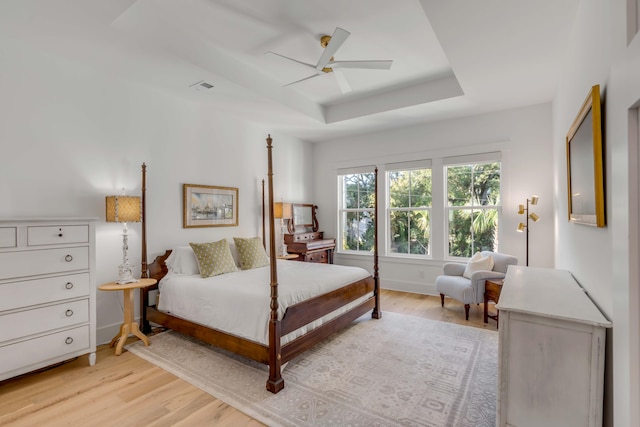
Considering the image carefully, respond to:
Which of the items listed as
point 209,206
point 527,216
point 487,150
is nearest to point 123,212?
point 209,206

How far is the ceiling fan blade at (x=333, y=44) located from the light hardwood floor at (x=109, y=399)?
9.61 ft

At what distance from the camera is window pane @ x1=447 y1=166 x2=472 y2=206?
4926mm

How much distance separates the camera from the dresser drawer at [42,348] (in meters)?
2.36

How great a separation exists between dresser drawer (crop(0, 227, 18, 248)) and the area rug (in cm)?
145

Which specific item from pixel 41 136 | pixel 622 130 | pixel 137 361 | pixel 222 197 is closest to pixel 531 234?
pixel 622 130

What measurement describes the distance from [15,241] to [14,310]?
0.53 m

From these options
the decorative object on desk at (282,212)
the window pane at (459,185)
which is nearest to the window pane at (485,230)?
the window pane at (459,185)

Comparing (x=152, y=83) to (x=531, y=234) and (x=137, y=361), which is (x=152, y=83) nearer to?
(x=137, y=361)

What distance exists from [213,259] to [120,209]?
1092 millimetres

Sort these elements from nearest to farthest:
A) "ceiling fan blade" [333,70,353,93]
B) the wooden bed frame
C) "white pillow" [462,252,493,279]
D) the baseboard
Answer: the wooden bed frame, "ceiling fan blade" [333,70,353,93], "white pillow" [462,252,493,279], the baseboard

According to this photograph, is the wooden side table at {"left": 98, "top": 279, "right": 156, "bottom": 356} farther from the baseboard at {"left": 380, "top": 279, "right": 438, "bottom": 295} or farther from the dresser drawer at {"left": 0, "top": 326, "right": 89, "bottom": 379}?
the baseboard at {"left": 380, "top": 279, "right": 438, "bottom": 295}

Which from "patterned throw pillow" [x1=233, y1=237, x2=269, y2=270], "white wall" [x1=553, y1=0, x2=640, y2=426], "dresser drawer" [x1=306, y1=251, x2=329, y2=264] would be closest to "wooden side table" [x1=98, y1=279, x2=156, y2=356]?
"patterned throw pillow" [x1=233, y1=237, x2=269, y2=270]

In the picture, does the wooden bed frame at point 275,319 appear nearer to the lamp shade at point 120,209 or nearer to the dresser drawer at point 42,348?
the lamp shade at point 120,209

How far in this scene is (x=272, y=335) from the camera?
246 cm
